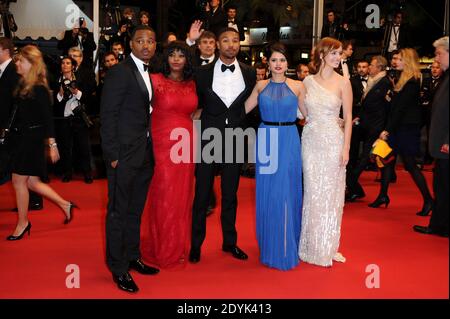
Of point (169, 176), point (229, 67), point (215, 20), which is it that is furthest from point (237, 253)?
point (215, 20)

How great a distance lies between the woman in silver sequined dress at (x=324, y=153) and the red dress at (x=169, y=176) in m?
0.82

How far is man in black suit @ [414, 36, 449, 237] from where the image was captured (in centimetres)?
231

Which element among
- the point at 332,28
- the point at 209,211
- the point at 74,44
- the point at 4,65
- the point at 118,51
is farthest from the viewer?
the point at 332,28

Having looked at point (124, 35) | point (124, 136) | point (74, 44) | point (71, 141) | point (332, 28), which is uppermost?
point (332, 28)

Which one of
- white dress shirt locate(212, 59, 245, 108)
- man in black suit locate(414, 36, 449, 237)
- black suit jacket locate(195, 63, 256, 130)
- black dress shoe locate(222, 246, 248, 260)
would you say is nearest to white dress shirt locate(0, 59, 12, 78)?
black suit jacket locate(195, 63, 256, 130)

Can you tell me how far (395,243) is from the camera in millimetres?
4738

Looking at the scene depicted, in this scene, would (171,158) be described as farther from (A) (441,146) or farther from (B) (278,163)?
(A) (441,146)

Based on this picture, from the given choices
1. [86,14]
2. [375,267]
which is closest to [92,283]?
[375,267]

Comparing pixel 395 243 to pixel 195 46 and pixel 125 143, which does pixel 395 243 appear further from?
pixel 195 46

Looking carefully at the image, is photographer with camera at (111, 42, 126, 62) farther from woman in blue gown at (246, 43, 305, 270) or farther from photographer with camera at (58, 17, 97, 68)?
woman in blue gown at (246, 43, 305, 270)

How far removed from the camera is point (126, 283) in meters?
3.55

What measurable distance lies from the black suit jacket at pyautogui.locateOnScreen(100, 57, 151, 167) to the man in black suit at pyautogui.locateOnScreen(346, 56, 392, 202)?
3262 millimetres

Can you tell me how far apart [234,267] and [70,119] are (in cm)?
387

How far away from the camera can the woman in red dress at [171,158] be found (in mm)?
3822
